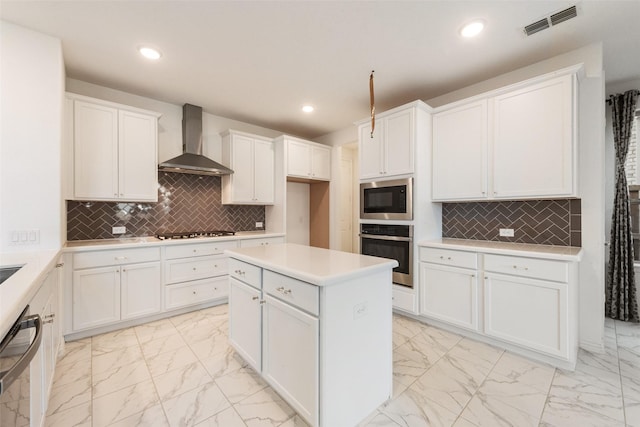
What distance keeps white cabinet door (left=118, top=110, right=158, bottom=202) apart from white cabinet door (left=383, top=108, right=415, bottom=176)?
2.73 metres

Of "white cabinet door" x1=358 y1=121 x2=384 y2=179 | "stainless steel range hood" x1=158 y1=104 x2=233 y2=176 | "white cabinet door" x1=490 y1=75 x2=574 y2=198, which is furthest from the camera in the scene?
"stainless steel range hood" x1=158 y1=104 x2=233 y2=176

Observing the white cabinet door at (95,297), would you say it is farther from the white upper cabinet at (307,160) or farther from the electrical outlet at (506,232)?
the electrical outlet at (506,232)

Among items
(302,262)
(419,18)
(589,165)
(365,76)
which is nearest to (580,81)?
(589,165)

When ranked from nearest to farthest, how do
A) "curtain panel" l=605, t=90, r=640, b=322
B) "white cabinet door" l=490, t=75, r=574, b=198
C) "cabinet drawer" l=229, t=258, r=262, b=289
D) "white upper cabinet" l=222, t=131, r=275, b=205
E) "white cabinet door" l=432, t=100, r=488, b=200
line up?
"cabinet drawer" l=229, t=258, r=262, b=289
"white cabinet door" l=490, t=75, r=574, b=198
"white cabinet door" l=432, t=100, r=488, b=200
"curtain panel" l=605, t=90, r=640, b=322
"white upper cabinet" l=222, t=131, r=275, b=205

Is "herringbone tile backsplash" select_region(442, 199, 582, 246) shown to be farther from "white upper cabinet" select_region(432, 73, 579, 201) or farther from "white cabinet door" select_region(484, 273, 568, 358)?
"white cabinet door" select_region(484, 273, 568, 358)

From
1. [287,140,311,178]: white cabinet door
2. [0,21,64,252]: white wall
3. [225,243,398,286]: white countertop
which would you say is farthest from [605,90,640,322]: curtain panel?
[0,21,64,252]: white wall

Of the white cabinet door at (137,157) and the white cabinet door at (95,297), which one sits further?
the white cabinet door at (137,157)

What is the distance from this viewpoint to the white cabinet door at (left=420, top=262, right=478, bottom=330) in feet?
8.39

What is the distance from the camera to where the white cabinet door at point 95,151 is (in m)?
2.73

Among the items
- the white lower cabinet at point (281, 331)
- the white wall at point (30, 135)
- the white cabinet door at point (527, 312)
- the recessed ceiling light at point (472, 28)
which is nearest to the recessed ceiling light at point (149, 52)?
the white wall at point (30, 135)

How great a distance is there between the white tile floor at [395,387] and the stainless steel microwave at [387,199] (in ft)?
4.35

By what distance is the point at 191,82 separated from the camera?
3012 mm

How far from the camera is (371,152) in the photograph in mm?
3385

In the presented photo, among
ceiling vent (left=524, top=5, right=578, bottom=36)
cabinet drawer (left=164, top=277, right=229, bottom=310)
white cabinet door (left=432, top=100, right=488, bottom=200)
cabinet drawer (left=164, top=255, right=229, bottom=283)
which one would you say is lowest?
cabinet drawer (left=164, top=277, right=229, bottom=310)
